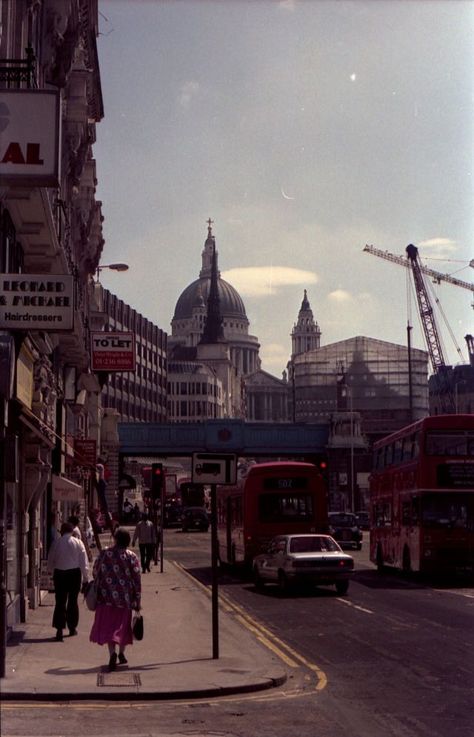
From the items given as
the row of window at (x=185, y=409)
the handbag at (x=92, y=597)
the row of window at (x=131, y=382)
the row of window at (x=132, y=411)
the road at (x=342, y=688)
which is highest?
the row of window at (x=185, y=409)

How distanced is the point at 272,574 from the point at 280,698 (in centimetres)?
1509

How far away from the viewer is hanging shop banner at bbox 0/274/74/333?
51.7 feet

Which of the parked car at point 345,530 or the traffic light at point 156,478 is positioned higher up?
the traffic light at point 156,478

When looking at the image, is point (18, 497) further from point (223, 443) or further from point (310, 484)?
point (223, 443)

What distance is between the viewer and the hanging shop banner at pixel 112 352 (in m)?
40.0

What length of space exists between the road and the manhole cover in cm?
106

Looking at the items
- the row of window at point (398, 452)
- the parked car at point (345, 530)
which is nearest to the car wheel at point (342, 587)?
the row of window at point (398, 452)

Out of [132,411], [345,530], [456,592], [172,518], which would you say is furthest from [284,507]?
[132,411]

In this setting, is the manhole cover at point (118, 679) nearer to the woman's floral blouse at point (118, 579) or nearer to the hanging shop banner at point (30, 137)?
the woman's floral blouse at point (118, 579)

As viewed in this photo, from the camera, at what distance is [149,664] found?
1467cm

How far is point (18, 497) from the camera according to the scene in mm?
19438

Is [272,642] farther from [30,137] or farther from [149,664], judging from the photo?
[30,137]

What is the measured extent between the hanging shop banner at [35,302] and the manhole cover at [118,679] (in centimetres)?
478

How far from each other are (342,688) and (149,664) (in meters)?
2.82
